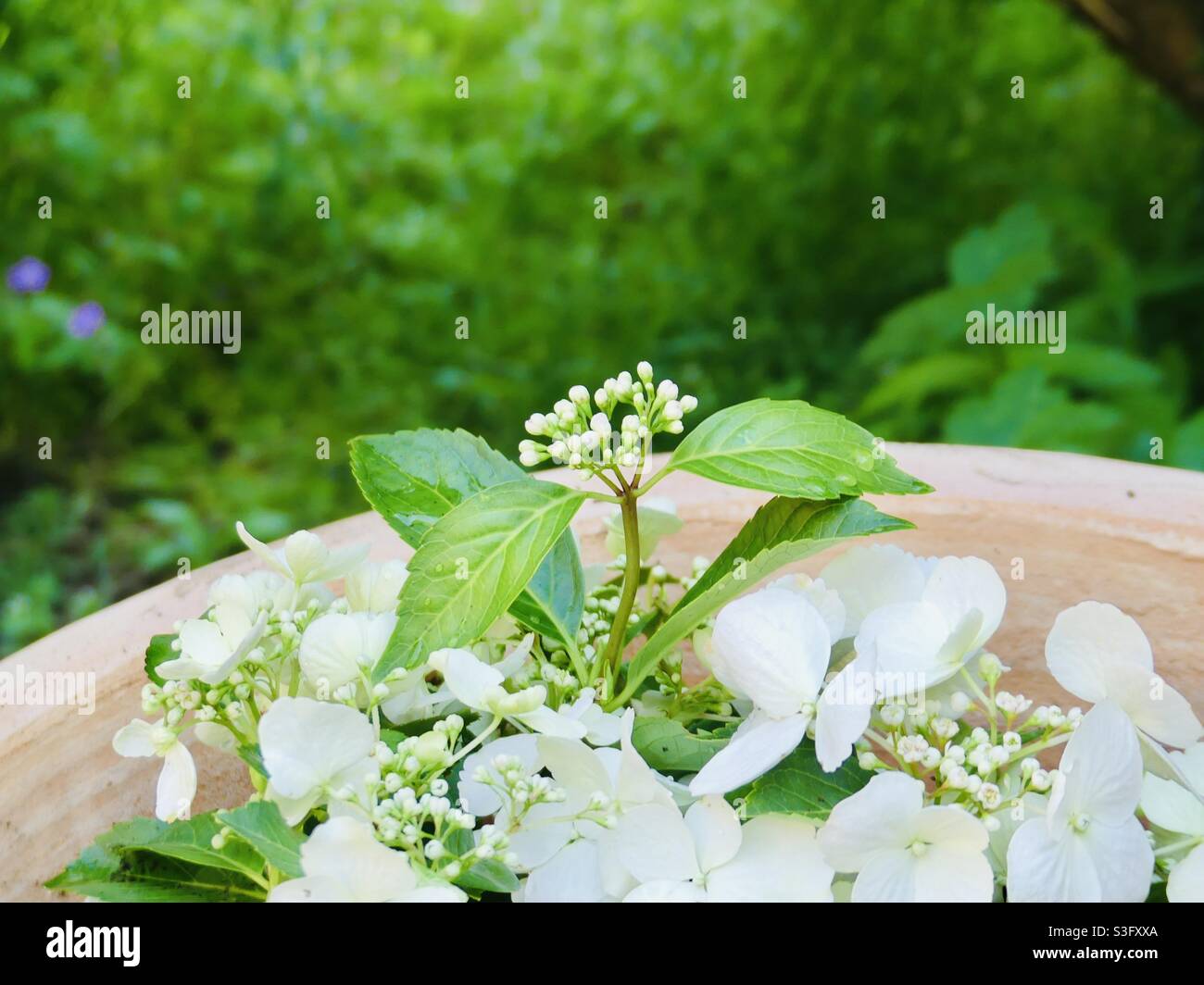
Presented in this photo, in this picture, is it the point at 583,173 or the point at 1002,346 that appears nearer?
the point at 1002,346

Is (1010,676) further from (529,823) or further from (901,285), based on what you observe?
(901,285)

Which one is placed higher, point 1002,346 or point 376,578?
point 1002,346

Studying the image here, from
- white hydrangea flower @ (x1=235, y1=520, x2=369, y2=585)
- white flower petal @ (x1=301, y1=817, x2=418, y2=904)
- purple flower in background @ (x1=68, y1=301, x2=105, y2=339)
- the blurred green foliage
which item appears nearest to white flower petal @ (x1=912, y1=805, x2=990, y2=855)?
white flower petal @ (x1=301, y1=817, x2=418, y2=904)

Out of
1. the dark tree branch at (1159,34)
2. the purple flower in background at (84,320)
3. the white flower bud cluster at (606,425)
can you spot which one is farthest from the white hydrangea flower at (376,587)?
the dark tree branch at (1159,34)

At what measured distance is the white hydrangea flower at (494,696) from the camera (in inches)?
20.8

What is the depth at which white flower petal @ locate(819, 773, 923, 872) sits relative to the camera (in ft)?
1.64

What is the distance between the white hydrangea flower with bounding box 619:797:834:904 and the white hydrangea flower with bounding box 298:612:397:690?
140 millimetres

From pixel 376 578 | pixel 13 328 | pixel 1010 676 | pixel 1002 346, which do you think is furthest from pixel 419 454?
→ pixel 13 328

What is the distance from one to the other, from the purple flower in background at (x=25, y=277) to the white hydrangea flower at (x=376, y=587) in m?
1.55

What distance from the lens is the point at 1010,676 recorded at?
0.77 metres

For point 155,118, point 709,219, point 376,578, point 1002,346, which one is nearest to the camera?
point 376,578

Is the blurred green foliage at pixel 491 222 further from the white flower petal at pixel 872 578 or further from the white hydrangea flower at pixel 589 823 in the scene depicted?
the white hydrangea flower at pixel 589 823

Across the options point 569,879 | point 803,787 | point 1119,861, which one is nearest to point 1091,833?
point 1119,861
